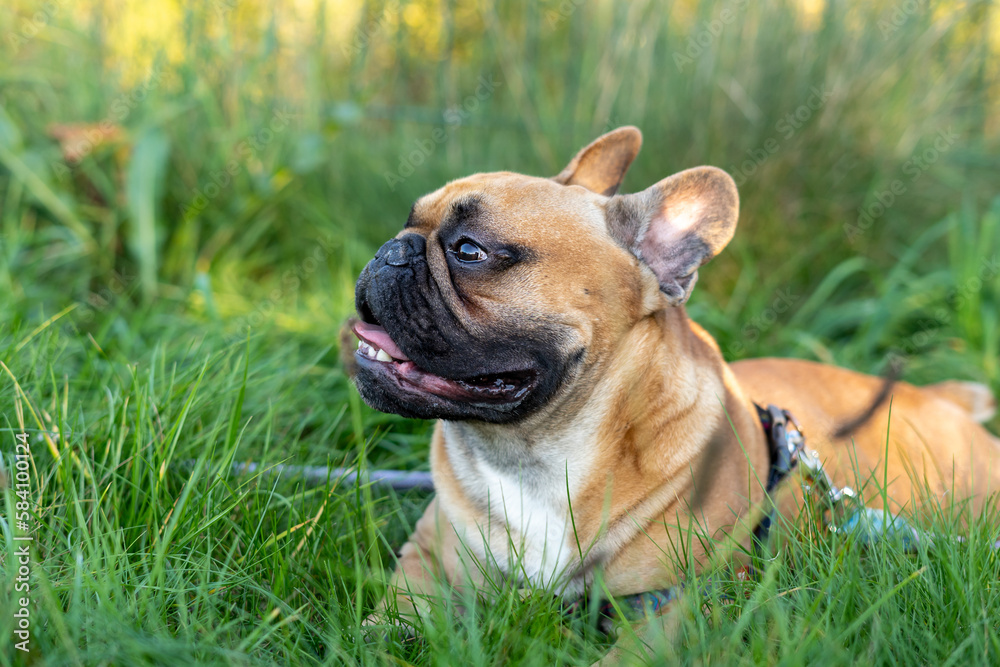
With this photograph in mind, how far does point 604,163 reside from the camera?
9.66 ft

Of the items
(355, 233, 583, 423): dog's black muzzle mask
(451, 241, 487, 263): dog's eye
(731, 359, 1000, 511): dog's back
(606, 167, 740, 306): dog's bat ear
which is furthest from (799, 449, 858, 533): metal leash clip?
(451, 241, 487, 263): dog's eye

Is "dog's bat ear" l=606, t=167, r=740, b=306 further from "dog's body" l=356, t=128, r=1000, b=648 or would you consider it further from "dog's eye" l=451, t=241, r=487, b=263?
"dog's eye" l=451, t=241, r=487, b=263

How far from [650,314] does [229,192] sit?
3.43 metres

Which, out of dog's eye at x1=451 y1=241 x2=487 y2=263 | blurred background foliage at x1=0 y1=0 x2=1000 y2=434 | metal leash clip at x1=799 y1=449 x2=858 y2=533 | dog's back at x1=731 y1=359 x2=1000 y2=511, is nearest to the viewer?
metal leash clip at x1=799 y1=449 x2=858 y2=533

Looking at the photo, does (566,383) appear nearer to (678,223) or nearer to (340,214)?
(678,223)

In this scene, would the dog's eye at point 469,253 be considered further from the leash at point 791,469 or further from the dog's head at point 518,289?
the leash at point 791,469

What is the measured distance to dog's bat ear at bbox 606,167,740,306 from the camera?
2.30 metres

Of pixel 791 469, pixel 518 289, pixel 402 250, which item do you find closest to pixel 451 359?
pixel 518 289

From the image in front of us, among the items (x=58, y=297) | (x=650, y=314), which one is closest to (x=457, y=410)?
(x=650, y=314)

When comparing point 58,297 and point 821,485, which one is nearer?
point 821,485

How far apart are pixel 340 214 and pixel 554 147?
1.64 metres

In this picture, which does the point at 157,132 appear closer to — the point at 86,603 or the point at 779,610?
the point at 86,603

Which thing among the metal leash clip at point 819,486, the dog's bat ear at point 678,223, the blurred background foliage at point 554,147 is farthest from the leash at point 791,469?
the blurred background foliage at point 554,147

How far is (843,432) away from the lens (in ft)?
8.61
